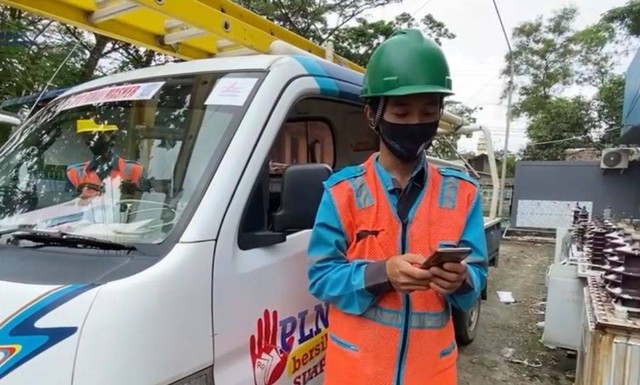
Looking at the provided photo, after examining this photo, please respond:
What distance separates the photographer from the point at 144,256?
139cm

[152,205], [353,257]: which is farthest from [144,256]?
[353,257]

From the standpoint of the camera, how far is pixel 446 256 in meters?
1.14

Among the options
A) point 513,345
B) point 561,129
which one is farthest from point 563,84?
point 513,345

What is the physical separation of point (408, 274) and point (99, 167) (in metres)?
1.29

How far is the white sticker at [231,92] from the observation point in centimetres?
176

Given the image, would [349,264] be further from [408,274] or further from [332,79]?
[332,79]

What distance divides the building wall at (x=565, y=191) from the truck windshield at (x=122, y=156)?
15414 mm

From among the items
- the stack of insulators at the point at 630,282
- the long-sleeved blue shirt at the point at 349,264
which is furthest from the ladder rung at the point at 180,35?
the stack of insulators at the point at 630,282

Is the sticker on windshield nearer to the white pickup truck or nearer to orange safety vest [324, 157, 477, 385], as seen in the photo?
the white pickup truck

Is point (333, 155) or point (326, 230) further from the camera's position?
point (333, 155)

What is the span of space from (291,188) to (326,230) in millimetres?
225

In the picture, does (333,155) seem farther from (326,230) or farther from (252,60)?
(326,230)

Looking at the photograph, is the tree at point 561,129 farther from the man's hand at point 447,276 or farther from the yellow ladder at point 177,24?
the man's hand at point 447,276

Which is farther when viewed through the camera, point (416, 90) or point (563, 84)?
point (563, 84)
